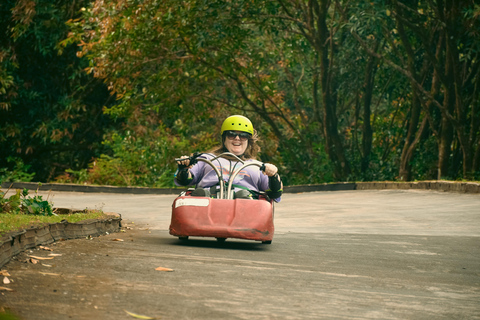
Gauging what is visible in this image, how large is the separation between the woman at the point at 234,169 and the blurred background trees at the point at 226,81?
884 cm

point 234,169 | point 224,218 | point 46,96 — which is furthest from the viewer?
point 46,96

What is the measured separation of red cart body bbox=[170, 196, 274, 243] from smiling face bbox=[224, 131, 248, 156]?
1.45 meters

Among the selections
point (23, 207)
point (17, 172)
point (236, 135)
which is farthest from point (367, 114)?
point (23, 207)

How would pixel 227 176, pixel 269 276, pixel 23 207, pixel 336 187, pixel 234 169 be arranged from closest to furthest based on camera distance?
pixel 269 276, pixel 234 169, pixel 227 176, pixel 23 207, pixel 336 187

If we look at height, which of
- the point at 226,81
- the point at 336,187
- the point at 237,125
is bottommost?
the point at 336,187

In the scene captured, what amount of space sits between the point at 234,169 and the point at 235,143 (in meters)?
0.64

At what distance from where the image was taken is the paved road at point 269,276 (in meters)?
4.93

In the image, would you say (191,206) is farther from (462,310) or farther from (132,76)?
(132,76)

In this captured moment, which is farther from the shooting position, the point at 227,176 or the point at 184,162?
the point at 227,176

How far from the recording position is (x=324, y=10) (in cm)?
2300

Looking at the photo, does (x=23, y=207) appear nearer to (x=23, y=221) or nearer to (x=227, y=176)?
(x=23, y=221)

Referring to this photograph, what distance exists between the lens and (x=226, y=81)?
26328 mm

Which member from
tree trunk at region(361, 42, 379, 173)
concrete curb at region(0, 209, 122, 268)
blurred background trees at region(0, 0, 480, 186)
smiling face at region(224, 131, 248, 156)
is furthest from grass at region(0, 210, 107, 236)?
tree trunk at region(361, 42, 379, 173)

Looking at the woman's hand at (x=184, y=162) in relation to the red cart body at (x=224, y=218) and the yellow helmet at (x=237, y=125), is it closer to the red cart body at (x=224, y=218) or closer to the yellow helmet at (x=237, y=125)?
the red cart body at (x=224, y=218)
